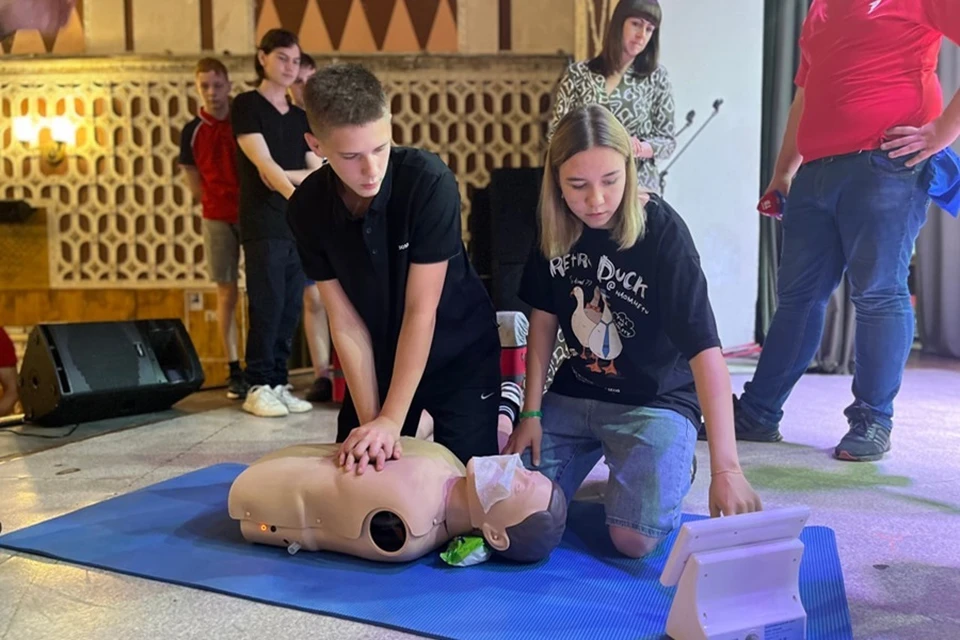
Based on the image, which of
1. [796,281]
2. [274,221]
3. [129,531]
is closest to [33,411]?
[274,221]

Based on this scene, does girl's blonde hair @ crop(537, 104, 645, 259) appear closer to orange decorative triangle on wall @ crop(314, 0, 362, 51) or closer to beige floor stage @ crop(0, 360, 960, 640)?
beige floor stage @ crop(0, 360, 960, 640)

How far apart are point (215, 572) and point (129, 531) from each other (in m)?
0.31

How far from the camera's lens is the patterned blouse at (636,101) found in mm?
2537

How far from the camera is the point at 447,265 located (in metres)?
1.61

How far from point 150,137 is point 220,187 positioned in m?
2.13

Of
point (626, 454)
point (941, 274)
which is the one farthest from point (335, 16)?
A: point (626, 454)

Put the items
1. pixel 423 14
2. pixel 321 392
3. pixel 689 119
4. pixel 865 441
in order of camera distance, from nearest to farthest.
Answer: pixel 865 441, pixel 321 392, pixel 689 119, pixel 423 14

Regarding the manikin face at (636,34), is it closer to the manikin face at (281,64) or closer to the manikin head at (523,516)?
the manikin face at (281,64)

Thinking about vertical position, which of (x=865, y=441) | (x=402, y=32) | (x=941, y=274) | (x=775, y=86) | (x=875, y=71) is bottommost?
(x=865, y=441)

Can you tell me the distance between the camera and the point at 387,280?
1.59m

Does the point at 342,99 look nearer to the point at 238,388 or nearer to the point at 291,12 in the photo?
the point at 238,388

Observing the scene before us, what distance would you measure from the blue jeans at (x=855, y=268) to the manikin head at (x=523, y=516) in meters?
1.10

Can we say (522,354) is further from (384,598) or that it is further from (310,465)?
(384,598)

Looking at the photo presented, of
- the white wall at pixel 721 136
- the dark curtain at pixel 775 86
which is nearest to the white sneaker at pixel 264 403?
the white wall at pixel 721 136
